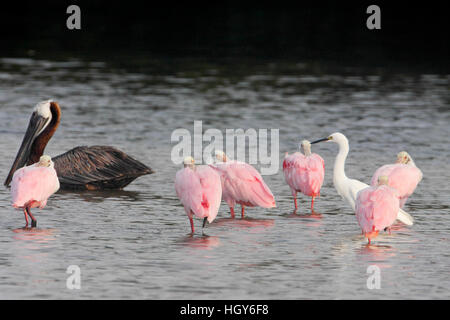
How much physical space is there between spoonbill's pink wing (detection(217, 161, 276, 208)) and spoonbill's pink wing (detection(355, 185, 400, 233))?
146 cm

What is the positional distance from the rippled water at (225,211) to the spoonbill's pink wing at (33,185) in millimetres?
347

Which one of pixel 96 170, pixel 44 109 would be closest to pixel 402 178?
pixel 96 170

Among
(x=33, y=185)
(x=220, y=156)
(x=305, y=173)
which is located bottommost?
(x=305, y=173)

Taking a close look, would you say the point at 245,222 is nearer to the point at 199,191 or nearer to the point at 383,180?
the point at 199,191

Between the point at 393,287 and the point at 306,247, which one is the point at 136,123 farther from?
the point at 393,287

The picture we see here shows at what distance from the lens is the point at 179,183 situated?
36.8 ft

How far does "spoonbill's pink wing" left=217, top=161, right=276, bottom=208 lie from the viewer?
12.0 m

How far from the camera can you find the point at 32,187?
36.7 ft

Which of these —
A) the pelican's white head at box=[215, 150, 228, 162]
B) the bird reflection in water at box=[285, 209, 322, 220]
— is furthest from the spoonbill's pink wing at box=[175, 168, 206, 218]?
the bird reflection in water at box=[285, 209, 322, 220]

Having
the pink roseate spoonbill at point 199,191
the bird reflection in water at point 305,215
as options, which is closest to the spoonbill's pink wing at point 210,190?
the pink roseate spoonbill at point 199,191

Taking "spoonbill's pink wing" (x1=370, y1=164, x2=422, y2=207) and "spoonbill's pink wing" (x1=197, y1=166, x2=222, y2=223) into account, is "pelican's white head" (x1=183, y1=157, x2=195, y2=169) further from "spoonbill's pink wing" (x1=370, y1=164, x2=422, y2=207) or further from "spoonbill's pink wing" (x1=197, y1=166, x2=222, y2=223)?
"spoonbill's pink wing" (x1=370, y1=164, x2=422, y2=207)

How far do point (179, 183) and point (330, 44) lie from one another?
21443 millimetres

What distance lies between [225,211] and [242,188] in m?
0.84

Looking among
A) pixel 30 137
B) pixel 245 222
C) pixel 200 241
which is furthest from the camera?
pixel 30 137
